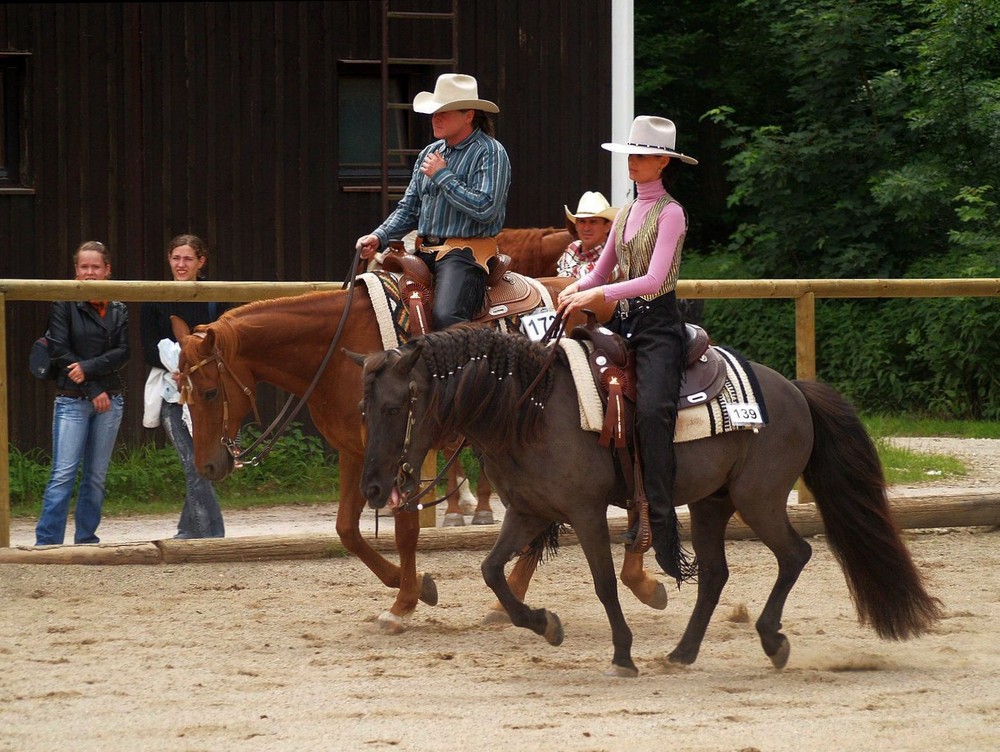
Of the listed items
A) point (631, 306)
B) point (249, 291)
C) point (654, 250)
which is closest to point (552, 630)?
point (631, 306)

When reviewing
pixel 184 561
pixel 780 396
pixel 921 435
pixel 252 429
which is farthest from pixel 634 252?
pixel 921 435

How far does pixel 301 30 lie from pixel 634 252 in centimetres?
739

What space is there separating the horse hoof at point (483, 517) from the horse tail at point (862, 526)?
11.6 ft

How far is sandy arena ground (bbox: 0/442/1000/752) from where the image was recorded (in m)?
4.84

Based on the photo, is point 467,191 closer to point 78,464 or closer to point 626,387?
point 626,387

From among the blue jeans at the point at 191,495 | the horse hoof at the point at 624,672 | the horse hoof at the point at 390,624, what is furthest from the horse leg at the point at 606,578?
the blue jeans at the point at 191,495

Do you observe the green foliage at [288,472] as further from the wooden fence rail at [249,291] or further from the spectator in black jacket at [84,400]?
the wooden fence rail at [249,291]

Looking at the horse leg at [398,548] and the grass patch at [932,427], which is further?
the grass patch at [932,427]

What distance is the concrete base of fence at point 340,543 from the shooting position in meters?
7.89

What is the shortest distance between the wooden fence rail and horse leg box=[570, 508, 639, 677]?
9.83 feet

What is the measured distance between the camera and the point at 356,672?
19.3 ft

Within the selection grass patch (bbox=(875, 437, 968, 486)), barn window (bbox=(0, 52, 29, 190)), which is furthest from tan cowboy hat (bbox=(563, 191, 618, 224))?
barn window (bbox=(0, 52, 29, 190))

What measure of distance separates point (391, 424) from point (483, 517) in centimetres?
411

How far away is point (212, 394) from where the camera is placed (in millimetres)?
6543
